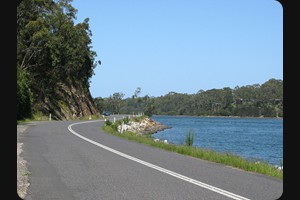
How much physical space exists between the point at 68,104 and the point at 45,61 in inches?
591

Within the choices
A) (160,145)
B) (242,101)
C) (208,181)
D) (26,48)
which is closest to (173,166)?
(208,181)

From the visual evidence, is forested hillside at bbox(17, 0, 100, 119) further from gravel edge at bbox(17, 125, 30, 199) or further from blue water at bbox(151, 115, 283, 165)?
gravel edge at bbox(17, 125, 30, 199)

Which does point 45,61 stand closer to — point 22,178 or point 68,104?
point 68,104

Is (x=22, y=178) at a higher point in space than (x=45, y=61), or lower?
lower

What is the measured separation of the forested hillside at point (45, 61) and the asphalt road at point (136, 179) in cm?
3194

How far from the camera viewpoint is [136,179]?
10312 mm

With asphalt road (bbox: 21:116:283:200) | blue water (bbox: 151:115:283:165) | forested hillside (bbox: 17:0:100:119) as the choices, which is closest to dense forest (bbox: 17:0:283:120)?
forested hillside (bbox: 17:0:100:119)

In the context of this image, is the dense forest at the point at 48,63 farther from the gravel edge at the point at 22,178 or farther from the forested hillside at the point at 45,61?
the gravel edge at the point at 22,178

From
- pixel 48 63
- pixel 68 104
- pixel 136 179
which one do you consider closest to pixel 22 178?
pixel 136 179

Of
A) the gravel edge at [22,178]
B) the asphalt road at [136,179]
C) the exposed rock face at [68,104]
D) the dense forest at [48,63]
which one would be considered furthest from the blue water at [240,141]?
the exposed rock face at [68,104]

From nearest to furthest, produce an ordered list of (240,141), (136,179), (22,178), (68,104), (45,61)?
1. (22,178)
2. (136,179)
3. (240,141)
4. (45,61)
5. (68,104)

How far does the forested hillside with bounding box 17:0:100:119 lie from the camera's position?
50.4 metres
